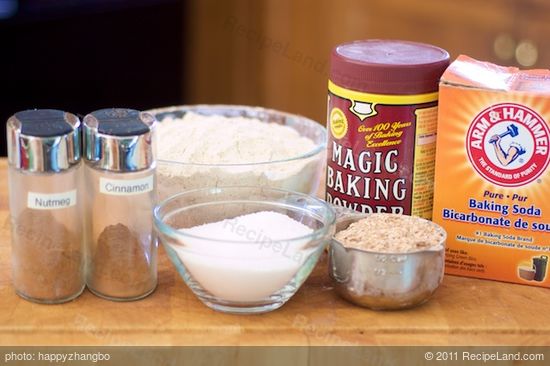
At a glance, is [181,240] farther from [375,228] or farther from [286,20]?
[286,20]

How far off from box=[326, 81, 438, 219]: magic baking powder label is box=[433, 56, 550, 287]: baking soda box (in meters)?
0.02

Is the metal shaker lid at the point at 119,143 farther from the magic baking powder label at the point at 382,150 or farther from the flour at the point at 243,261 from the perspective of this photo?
the magic baking powder label at the point at 382,150

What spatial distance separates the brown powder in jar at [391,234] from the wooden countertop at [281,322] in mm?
81

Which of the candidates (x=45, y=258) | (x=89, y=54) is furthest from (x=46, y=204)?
(x=89, y=54)

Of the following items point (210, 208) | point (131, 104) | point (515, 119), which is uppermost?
point (515, 119)

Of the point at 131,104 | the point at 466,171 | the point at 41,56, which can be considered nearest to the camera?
the point at 466,171

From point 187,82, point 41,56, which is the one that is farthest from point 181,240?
point 187,82

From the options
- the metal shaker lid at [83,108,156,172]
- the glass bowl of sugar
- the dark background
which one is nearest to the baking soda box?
the glass bowl of sugar

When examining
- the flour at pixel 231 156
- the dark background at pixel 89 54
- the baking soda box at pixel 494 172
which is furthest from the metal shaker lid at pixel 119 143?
the dark background at pixel 89 54

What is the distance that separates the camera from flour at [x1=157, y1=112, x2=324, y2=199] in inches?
44.8

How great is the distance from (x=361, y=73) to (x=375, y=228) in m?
0.18

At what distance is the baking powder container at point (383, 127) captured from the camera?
1056 millimetres

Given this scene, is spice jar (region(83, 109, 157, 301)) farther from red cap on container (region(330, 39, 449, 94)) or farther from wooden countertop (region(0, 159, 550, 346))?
red cap on container (region(330, 39, 449, 94))

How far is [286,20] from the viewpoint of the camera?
3.08 metres
